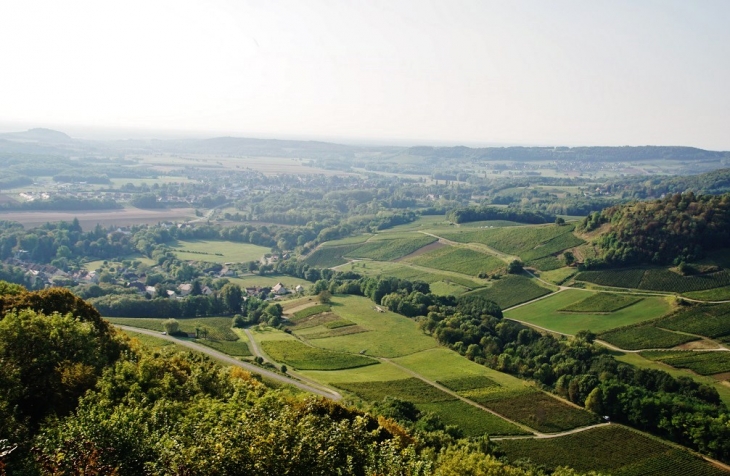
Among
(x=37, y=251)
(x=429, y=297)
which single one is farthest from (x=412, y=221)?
(x=37, y=251)

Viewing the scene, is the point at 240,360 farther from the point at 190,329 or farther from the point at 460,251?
the point at 460,251

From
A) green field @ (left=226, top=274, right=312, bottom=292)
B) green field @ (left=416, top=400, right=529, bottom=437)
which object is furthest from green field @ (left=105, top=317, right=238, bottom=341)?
green field @ (left=416, top=400, right=529, bottom=437)

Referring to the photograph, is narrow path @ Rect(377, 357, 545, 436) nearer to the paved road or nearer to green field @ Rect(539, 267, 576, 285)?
the paved road

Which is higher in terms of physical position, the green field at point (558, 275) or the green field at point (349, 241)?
the green field at point (558, 275)

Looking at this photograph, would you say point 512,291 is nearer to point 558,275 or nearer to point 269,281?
point 558,275

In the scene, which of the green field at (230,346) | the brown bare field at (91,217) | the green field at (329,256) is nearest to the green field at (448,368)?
the green field at (230,346)

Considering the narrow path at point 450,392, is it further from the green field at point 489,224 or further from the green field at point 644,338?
the green field at point 489,224
